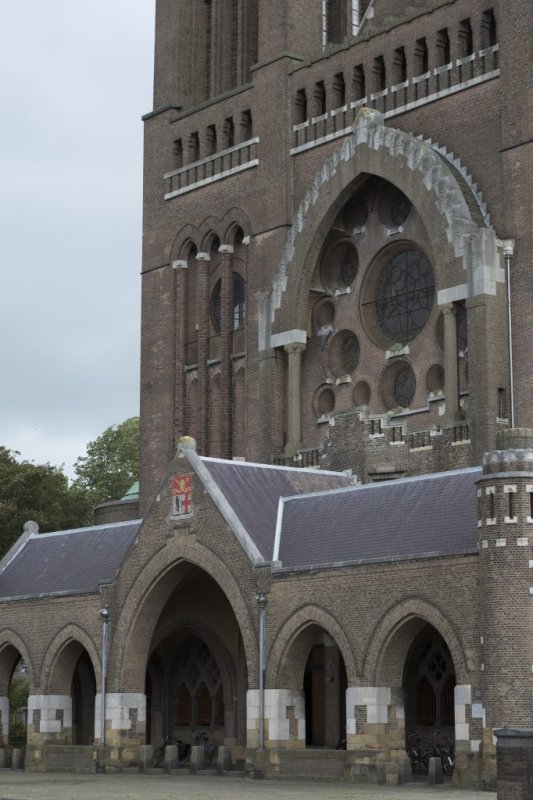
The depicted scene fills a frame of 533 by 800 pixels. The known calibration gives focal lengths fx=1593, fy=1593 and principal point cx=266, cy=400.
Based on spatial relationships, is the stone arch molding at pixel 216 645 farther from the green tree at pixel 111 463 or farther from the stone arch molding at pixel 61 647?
the green tree at pixel 111 463

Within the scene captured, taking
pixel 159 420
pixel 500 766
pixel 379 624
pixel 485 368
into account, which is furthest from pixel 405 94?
pixel 500 766

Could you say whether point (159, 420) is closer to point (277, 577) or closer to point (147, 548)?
point (147, 548)

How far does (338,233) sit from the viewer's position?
5409cm

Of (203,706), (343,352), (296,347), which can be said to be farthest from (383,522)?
(203,706)

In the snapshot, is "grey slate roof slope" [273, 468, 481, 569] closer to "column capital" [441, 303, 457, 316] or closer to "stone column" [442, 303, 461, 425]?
"stone column" [442, 303, 461, 425]

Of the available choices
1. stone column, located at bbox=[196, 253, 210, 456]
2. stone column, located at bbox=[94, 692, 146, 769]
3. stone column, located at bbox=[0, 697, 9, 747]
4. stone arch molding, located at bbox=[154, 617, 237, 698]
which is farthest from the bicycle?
stone column, located at bbox=[196, 253, 210, 456]

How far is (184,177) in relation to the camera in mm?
60781

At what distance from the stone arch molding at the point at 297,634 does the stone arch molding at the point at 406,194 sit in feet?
37.8

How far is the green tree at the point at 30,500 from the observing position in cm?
7556

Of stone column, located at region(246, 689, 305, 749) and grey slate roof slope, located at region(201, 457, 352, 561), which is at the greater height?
grey slate roof slope, located at region(201, 457, 352, 561)

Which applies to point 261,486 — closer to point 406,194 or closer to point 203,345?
point 406,194

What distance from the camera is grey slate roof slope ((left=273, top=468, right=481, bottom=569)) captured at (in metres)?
39.8

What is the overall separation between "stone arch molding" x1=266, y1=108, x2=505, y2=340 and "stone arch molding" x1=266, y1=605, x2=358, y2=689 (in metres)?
11.5

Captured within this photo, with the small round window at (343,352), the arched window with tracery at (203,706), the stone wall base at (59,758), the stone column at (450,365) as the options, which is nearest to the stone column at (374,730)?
the stone wall base at (59,758)
